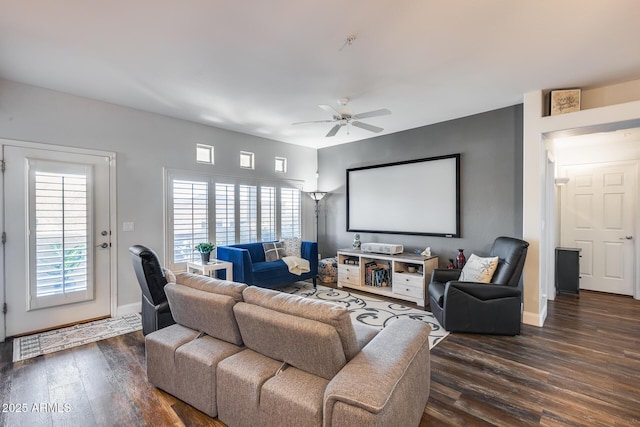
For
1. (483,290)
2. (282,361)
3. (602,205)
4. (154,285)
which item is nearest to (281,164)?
(154,285)

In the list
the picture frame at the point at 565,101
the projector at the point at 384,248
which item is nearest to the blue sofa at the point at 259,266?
the projector at the point at 384,248

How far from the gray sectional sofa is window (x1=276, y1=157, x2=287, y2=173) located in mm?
4102

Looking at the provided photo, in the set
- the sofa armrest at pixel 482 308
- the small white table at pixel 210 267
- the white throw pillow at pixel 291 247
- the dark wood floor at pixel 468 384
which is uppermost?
the white throw pillow at pixel 291 247

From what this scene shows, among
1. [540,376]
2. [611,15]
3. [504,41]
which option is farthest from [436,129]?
[540,376]

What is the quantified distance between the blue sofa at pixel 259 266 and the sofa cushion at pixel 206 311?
2.10 metres

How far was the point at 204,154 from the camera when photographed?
4965 millimetres

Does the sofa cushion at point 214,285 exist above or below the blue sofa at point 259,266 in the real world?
above

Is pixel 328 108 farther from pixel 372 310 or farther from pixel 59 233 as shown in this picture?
pixel 59 233

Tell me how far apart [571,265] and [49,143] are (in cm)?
763

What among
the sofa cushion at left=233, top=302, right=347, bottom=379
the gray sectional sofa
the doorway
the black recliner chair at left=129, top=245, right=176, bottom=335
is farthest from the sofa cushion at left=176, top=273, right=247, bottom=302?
the doorway

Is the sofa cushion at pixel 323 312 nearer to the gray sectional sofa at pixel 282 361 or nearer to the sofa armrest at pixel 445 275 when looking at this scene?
the gray sectional sofa at pixel 282 361

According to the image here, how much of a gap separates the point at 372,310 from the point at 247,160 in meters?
3.47

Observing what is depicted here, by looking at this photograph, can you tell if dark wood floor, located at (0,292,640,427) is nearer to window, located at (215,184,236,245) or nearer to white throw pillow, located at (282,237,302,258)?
window, located at (215,184,236,245)

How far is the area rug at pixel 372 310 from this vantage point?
3.58 metres
